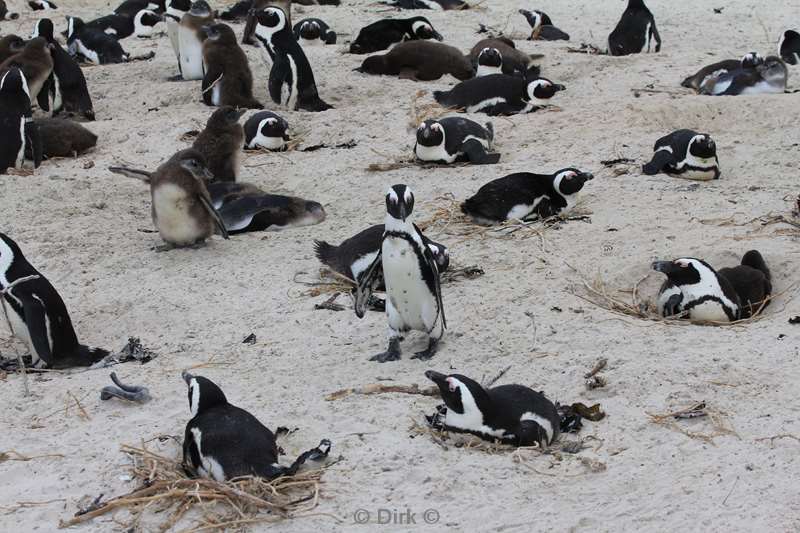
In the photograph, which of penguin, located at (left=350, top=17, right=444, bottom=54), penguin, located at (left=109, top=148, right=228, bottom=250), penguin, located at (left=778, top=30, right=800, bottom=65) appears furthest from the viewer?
penguin, located at (left=350, top=17, right=444, bottom=54)

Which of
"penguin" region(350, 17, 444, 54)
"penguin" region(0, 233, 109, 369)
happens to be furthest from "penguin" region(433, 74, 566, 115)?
"penguin" region(0, 233, 109, 369)

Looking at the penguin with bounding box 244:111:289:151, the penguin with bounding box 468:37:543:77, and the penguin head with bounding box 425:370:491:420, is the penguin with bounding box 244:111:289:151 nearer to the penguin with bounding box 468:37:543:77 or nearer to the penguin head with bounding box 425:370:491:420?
the penguin with bounding box 468:37:543:77

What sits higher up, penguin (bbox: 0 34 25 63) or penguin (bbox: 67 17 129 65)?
penguin (bbox: 0 34 25 63)

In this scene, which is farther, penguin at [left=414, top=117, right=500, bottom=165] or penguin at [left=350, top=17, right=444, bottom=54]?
penguin at [left=350, top=17, right=444, bottom=54]

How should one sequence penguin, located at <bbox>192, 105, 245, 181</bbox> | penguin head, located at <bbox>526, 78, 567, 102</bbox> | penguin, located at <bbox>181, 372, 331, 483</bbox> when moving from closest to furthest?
penguin, located at <bbox>181, 372, 331, 483</bbox> → penguin, located at <bbox>192, 105, 245, 181</bbox> → penguin head, located at <bbox>526, 78, 567, 102</bbox>

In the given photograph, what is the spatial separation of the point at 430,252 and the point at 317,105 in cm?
450

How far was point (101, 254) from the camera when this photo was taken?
659cm

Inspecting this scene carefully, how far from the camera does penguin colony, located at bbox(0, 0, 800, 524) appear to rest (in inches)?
164

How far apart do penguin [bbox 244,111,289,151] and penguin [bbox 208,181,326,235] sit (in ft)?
4.56

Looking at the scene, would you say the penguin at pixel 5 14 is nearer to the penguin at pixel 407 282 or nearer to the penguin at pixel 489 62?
the penguin at pixel 489 62

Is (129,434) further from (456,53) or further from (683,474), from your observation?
(456,53)

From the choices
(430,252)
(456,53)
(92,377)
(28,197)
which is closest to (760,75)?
(456,53)

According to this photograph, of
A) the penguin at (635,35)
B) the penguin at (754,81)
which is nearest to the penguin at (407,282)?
the penguin at (754,81)

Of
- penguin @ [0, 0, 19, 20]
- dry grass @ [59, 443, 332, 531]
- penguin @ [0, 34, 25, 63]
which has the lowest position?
penguin @ [0, 0, 19, 20]
